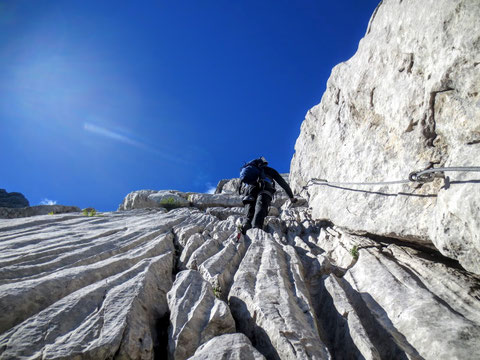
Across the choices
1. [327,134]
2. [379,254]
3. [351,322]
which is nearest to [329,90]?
[327,134]

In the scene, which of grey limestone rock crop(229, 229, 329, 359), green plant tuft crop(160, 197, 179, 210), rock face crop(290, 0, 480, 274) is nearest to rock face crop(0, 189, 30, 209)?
green plant tuft crop(160, 197, 179, 210)

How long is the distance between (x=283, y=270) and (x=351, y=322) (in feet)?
8.06

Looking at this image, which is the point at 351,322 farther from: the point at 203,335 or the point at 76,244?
the point at 76,244

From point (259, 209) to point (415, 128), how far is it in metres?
7.77

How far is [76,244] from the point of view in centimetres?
745

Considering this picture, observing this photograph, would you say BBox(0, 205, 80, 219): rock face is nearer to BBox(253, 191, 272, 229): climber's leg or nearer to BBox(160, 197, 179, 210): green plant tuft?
BBox(160, 197, 179, 210): green plant tuft

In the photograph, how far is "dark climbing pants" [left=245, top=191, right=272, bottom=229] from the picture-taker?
12836 millimetres

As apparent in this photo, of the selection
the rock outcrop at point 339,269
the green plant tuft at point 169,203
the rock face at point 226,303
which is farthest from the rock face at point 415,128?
the green plant tuft at point 169,203

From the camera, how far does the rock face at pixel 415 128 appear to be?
5.29 m

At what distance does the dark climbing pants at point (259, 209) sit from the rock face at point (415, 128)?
9.30 ft

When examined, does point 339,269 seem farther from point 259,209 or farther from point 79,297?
point 79,297

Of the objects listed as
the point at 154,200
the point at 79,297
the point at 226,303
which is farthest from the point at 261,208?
the point at 154,200

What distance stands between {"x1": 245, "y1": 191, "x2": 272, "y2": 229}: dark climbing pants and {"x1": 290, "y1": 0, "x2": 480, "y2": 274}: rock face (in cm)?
284

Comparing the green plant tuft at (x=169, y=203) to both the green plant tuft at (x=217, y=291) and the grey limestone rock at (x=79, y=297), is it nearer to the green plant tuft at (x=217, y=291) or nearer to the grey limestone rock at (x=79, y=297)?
the grey limestone rock at (x=79, y=297)
